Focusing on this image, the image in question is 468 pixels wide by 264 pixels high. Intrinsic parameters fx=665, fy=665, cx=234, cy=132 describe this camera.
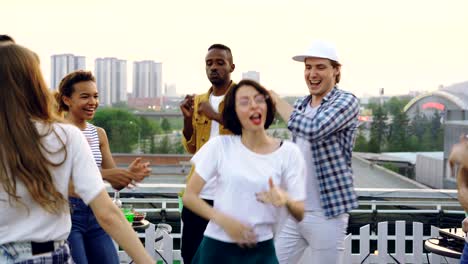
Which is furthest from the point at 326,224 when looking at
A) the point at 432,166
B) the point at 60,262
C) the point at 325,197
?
the point at 432,166

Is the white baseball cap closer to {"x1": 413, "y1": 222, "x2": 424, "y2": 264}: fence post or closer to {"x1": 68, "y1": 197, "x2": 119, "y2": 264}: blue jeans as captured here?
{"x1": 68, "y1": 197, "x2": 119, "y2": 264}: blue jeans

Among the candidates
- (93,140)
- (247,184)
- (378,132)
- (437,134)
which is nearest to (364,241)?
(93,140)

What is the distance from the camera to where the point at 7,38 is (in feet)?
7.76

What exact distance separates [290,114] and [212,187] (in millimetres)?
531

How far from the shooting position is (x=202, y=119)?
3.43 metres

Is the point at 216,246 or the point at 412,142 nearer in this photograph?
the point at 216,246

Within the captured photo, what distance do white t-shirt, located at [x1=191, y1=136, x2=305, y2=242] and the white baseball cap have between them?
2.32 ft

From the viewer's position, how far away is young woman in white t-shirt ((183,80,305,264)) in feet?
7.38

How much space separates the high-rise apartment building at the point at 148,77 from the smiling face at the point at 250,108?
6044cm

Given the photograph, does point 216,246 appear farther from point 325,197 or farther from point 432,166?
point 432,166

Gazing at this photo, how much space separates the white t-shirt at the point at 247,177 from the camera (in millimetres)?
2277

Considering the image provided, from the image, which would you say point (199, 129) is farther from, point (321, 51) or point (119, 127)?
point (119, 127)

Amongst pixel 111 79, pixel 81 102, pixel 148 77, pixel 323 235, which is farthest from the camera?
pixel 148 77

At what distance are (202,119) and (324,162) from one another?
2.58 feet
